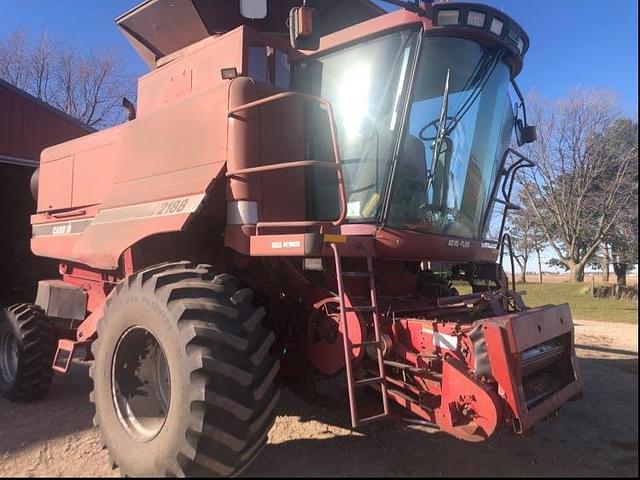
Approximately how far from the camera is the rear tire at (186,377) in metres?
3.03

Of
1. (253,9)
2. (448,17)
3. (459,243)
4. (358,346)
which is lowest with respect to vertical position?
(358,346)

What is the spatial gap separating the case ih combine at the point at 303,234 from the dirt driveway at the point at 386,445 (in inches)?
11.7

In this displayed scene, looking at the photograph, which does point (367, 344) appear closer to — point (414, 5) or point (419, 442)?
point (419, 442)

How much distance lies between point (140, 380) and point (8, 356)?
3.17m

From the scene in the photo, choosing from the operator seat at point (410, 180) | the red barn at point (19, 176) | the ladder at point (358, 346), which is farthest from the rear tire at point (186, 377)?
the red barn at point (19, 176)

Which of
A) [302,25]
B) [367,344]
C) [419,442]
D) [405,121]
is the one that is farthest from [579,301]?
[302,25]

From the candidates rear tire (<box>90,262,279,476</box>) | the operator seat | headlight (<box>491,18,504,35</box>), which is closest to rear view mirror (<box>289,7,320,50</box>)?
the operator seat

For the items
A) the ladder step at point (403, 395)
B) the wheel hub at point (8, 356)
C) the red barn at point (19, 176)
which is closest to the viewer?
the ladder step at point (403, 395)

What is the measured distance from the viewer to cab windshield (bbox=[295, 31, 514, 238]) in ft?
12.7

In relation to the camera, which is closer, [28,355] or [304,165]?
[304,165]

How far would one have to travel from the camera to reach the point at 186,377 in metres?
3.13

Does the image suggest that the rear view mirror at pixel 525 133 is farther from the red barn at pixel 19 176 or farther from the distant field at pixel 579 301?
the red barn at pixel 19 176

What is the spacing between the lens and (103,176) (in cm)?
535

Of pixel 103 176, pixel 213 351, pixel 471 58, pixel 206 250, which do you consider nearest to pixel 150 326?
pixel 213 351
